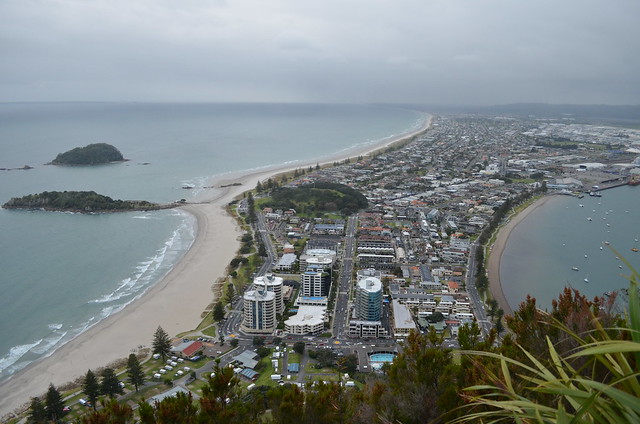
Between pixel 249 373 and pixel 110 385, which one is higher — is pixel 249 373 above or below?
below

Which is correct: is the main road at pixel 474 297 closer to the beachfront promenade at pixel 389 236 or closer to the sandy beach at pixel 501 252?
the beachfront promenade at pixel 389 236

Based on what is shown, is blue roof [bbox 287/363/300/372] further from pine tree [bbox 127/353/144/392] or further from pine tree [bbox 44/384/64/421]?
pine tree [bbox 44/384/64/421]

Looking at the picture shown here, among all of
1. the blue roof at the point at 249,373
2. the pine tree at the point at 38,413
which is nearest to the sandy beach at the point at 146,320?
the pine tree at the point at 38,413

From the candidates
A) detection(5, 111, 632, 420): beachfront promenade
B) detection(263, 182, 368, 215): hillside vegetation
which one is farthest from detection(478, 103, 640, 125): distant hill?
detection(263, 182, 368, 215): hillside vegetation

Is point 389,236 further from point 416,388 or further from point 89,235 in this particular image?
point 416,388

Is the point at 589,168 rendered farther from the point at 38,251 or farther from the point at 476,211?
the point at 38,251

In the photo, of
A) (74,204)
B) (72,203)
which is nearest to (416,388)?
(74,204)
